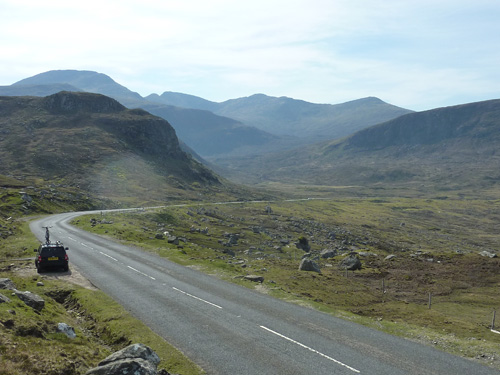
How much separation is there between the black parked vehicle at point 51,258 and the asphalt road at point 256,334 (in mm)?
2710

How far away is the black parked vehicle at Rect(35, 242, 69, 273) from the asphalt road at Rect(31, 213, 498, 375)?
2.71 metres

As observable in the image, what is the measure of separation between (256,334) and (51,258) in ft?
75.7

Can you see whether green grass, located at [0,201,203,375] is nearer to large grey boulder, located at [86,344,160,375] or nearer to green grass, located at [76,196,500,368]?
large grey boulder, located at [86,344,160,375]

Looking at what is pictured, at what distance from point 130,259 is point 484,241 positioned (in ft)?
482

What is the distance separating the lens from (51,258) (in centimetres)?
3344

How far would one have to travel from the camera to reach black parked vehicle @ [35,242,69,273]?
33.2 m

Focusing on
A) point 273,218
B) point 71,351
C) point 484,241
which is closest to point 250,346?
point 71,351

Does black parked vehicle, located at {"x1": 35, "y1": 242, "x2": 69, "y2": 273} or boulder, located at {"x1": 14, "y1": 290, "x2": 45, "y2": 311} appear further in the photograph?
black parked vehicle, located at {"x1": 35, "y1": 242, "x2": 69, "y2": 273}

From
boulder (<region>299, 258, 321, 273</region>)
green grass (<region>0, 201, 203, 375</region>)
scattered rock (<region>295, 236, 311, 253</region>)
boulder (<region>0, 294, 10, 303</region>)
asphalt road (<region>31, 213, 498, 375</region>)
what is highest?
boulder (<region>0, 294, 10, 303</region>)

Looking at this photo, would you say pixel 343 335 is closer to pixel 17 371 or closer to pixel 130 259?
A: pixel 17 371

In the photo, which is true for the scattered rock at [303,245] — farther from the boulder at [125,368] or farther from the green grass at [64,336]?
the boulder at [125,368]

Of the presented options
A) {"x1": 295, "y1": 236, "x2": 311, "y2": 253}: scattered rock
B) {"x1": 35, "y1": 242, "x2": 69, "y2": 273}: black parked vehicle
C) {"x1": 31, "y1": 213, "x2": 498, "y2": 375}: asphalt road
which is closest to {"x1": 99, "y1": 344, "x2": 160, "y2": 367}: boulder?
{"x1": 31, "y1": 213, "x2": 498, "y2": 375}: asphalt road

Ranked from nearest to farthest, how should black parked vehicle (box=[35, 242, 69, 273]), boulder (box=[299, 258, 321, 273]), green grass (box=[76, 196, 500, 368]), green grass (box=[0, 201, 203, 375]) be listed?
green grass (box=[0, 201, 203, 375]) → green grass (box=[76, 196, 500, 368]) → black parked vehicle (box=[35, 242, 69, 273]) → boulder (box=[299, 258, 321, 273])

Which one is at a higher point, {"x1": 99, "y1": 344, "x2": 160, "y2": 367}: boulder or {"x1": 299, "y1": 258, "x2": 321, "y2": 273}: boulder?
{"x1": 99, "y1": 344, "x2": 160, "y2": 367}: boulder
